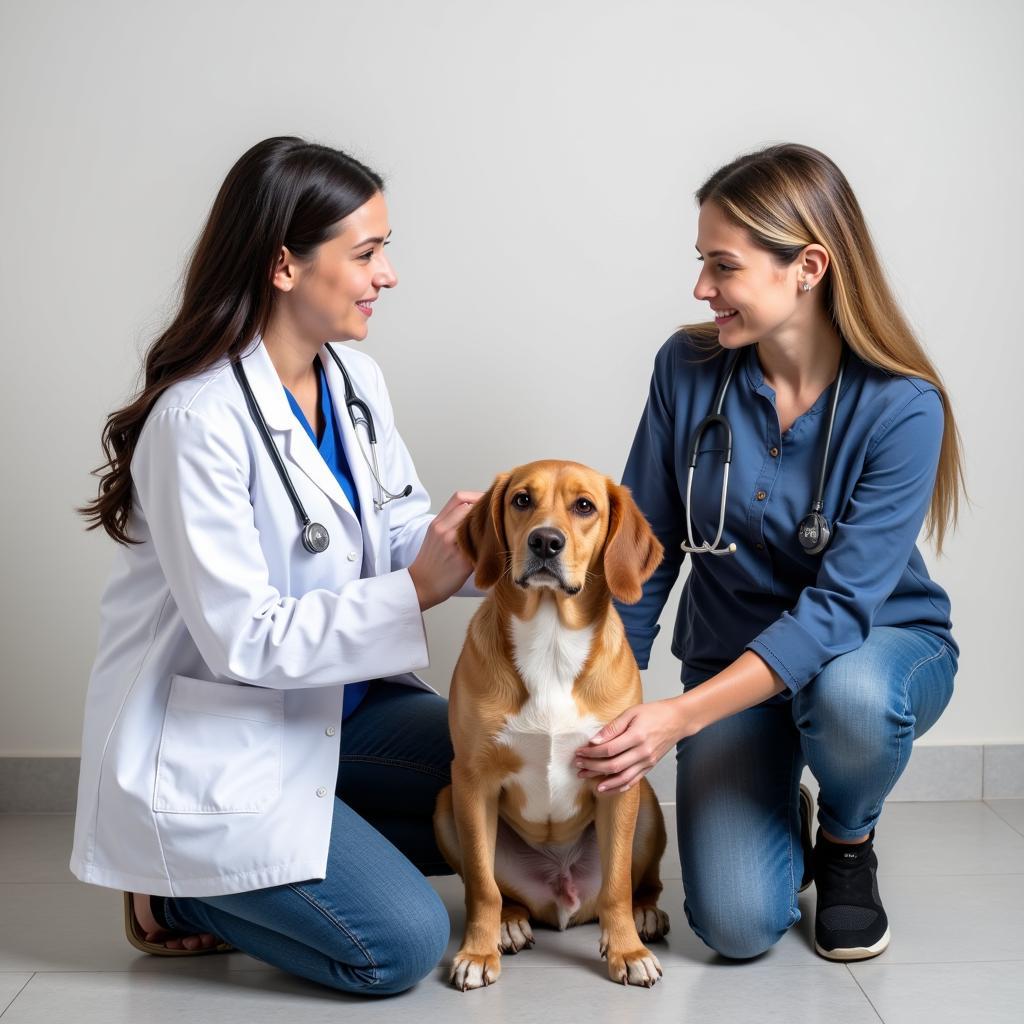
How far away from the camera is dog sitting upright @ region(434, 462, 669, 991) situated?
2.35 meters

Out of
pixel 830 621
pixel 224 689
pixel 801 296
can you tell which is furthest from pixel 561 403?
pixel 224 689

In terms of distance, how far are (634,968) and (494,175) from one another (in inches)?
83.6

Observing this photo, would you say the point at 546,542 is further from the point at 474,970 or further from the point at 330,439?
the point at 474,970

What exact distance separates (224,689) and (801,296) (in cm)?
143

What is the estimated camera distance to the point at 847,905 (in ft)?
8.27

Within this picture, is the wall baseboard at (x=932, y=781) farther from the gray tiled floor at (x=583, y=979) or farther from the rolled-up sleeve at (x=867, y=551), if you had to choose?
the rolled-up sleeve at (x=867, y=551)

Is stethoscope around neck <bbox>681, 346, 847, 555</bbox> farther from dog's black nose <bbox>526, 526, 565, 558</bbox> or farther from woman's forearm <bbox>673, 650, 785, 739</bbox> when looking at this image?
dog's black nose <bbox>526, 526, 565, 558</bbox>

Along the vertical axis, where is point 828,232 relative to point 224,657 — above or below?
above

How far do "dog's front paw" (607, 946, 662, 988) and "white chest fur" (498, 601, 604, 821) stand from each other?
34 cm


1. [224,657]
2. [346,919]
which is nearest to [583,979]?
[346,919]

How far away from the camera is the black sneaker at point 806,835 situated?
276 cm

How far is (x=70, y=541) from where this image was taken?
354cm


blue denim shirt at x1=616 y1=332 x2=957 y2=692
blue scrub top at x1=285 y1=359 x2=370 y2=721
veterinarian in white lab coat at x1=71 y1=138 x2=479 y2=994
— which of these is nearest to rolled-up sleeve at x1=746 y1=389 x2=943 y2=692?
blue denim shirt at x1=616 y1=332 x2=957 y2=692

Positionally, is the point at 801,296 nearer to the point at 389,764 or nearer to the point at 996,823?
the point at 389,764
